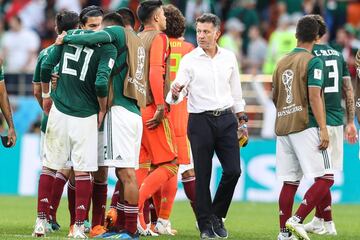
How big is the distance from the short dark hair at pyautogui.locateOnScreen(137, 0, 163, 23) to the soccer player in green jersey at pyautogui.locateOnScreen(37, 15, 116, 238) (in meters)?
1.26

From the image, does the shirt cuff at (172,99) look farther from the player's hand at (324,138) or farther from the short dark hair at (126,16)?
the player's hand at (324,138)

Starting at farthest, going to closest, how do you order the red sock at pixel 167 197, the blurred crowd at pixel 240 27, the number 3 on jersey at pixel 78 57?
the blurred crowd at pixel 240 27
the red sock at pixel 167 197
the number 3 on jersey at pixel 78 57

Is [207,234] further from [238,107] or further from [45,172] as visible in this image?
[45,172]

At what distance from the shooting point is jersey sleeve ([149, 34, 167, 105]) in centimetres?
1354

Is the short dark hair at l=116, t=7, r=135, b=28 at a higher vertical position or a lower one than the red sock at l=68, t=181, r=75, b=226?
higher

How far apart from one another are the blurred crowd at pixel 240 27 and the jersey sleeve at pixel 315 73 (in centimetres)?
1135

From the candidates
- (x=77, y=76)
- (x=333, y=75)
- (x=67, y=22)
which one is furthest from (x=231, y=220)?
(x=77, y=76)

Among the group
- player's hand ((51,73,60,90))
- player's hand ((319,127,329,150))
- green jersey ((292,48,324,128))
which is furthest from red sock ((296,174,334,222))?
player's hand ((51,73,60,90))

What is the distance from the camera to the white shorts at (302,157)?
1291cm

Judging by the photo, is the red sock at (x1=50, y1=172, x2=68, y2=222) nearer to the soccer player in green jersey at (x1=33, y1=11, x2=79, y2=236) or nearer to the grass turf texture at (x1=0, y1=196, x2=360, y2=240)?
the soccer player in green jersey at (x1=33, y1=11, x2=79, y2=236)

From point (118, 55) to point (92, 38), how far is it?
0.46m

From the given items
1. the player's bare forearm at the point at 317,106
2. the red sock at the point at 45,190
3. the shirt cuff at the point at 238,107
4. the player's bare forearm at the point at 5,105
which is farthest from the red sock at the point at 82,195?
the player's bare forearm at the point at 317,106

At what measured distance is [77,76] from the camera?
12641 millimetres

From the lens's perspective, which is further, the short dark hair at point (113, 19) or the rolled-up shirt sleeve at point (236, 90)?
the rolled-up shirt sleeve at point (236, 90)
